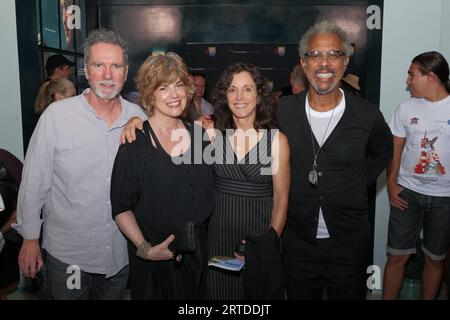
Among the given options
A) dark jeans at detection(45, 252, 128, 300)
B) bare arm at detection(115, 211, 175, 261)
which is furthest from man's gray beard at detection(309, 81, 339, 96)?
dark jeans at detection(45, 252, 128, 300)

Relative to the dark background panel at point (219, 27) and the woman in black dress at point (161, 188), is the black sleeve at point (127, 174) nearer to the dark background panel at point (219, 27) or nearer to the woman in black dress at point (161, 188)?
the woman in black dress at point (161, 188)

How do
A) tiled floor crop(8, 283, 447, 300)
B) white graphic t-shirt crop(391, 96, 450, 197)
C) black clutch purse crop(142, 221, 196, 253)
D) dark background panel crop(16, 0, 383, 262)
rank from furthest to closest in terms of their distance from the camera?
dark background panel crop(16, 0, 383, 262) < tiled floor crop(8, 283, 447, 300) < white graphic t-shirt crop(391, 96, 450, 197) < black clutch purse crop(142, 221, 196, 253)

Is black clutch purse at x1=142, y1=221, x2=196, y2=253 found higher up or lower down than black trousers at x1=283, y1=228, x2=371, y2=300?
higher up

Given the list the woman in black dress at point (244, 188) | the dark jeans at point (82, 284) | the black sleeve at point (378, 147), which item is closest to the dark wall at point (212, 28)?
the black sleeve at point (378, 147)

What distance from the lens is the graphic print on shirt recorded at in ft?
10.9

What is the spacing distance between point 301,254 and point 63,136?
4.47 feet

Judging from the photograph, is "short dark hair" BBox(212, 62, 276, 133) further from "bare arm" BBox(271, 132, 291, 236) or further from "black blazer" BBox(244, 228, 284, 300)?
"black blazer" BBox(244, 228, 284, 300)

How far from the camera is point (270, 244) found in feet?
7.57

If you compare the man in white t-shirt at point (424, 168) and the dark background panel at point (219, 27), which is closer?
the man in white t-shirt at point (424, 168)

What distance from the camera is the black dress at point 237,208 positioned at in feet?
7.73

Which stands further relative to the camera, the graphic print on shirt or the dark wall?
the dark wall

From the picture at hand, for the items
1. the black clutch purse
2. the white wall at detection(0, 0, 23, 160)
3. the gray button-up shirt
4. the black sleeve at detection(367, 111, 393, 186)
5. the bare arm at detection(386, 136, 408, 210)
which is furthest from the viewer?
the white wall at detection(0, 0, 23, 160)

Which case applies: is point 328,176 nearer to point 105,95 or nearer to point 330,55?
point 330,55
